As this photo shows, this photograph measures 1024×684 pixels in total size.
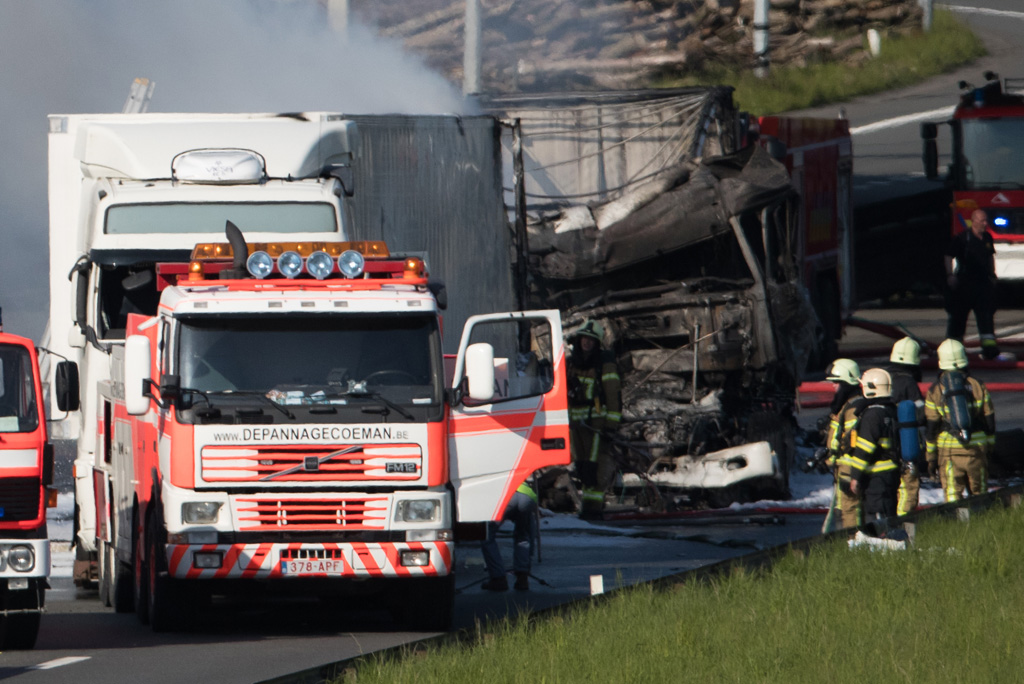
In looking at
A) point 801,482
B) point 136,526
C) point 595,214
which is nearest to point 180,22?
point 595,214

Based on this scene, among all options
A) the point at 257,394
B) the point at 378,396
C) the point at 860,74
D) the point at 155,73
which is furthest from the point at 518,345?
the point at 860,74

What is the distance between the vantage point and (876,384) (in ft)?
39.4

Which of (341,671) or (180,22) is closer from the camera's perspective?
(341,671)

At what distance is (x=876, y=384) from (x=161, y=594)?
502cm

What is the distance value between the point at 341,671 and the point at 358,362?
3.44 m

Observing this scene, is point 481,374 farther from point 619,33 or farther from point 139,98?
point 619,33

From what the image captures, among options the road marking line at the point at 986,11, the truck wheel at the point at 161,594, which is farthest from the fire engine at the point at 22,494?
the road marking line at the point at 986,11

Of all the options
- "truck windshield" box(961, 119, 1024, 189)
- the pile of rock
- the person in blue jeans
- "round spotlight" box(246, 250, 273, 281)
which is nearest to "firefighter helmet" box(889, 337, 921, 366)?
the person in blue jeans

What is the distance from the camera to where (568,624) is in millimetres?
8523

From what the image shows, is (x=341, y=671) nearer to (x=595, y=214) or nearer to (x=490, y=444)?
(x=490, y=444)

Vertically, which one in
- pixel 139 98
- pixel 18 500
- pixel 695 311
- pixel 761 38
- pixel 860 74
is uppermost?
pixel 761 38

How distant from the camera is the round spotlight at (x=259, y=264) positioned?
10.6m

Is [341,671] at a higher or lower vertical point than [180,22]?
lower

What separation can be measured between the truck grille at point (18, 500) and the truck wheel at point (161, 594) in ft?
2.60
